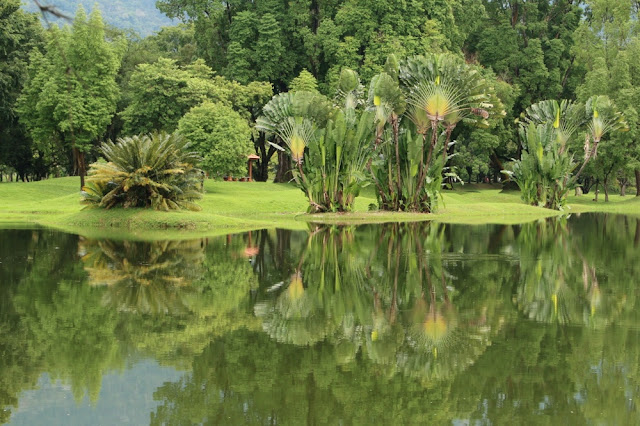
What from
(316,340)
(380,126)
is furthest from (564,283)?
(380,126)

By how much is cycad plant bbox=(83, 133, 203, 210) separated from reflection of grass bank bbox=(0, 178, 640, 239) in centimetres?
57

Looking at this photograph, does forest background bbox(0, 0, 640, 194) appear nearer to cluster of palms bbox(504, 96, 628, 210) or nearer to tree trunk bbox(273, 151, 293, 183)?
tree trunk bbox(273, 151, 293, 183)

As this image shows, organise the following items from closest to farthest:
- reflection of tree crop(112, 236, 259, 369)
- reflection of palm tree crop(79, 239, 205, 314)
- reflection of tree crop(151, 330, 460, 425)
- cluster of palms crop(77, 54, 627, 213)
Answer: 1. reflection of tree crop(151, 330, 460, 425)
2. reflection of tree crop(112, 236, 259, 369)
3. reflection of palm tree crop(79, 239, 205, 314)
4. cluster of palms crop(77, 54, 627, 213)

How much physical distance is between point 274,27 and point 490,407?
1839 inches

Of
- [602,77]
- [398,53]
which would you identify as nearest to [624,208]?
[602,77]

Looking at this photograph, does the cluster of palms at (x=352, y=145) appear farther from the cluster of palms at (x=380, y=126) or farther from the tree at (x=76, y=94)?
the tree at (x=76, y=94)

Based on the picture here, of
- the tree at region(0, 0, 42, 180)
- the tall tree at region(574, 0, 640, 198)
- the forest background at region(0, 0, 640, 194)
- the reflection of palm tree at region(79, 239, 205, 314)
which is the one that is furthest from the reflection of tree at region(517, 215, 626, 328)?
the tree at region(0, 0, 42, 180)

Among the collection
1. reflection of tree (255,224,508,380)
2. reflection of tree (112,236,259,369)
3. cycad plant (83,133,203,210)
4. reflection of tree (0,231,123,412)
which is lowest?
reflection of tree (0,231,123,412)

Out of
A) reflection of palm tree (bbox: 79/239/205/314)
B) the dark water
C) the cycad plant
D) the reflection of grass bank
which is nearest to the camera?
the dark water

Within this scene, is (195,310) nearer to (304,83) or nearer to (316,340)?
(316,340)

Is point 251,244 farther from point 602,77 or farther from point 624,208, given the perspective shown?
point 602,77

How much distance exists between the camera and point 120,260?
16.1 meters

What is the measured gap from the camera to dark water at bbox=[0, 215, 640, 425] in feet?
21.2

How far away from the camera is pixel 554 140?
40281 millimetres
